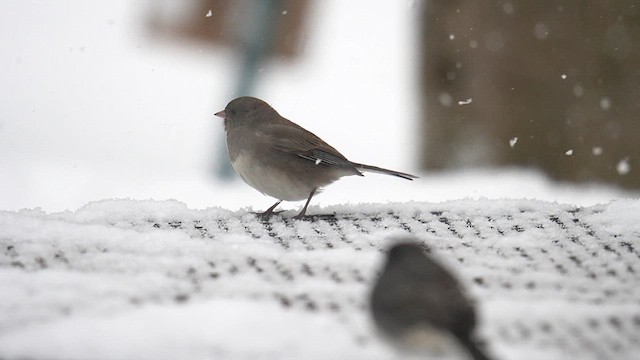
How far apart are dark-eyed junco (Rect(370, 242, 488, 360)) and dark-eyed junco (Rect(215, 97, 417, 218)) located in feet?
5.17

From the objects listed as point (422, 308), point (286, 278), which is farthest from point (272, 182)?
point (422, 308)

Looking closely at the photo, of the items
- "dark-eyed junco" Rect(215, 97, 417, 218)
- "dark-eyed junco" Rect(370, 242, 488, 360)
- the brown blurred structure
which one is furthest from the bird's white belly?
the brown blurred structure

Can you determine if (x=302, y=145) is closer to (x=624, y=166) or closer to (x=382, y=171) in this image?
(x=382, y=171)

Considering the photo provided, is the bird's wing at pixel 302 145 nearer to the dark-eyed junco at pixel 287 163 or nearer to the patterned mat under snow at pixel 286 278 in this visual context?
the dark-eyed junco at pixel 287 163

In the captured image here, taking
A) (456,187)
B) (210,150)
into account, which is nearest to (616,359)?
(456,187)

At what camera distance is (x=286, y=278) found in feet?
7.10

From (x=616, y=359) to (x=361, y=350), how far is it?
47 cm

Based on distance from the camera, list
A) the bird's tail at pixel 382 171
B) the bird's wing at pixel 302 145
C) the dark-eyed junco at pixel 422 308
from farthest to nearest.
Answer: the bird's wing at pixel 302 145, the bird's tail at pixel 382 171, the dark-eyed junco at pixel 422 308

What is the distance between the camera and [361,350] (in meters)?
1.78

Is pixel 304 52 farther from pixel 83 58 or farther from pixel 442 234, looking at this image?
pixel 442 234

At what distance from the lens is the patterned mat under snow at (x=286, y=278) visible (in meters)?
1.78

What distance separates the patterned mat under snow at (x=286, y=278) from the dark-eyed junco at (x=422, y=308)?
0.05 m

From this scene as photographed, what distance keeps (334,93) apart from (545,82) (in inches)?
102

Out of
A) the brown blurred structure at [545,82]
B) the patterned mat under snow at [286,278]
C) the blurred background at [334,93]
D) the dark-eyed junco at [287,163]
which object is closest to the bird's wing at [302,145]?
the dark-eyed junco at [287,163]
